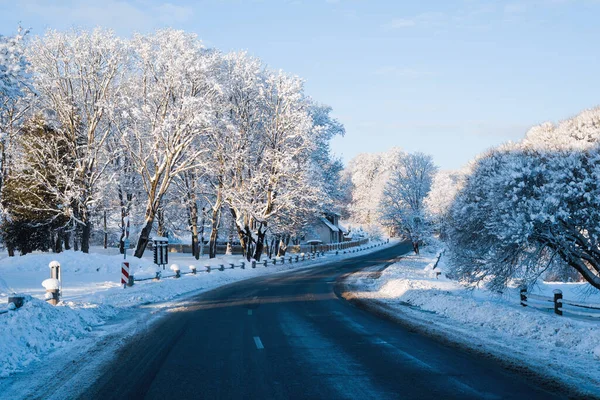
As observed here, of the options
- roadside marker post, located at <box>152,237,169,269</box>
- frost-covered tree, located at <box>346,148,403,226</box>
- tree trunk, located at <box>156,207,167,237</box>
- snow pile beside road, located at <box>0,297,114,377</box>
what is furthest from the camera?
frost-covered tree, located at <box>346,148,403,226</box>

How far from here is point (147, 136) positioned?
Result: 37469 millimetres

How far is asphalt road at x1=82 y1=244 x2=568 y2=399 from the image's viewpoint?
24.7 feet

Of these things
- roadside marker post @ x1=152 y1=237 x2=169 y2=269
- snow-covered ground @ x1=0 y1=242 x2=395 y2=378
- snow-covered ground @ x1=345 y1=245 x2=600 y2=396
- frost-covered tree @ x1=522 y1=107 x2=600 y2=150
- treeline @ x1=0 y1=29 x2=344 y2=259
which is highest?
treeline @ x1=0 y1=29 x2=344 y2=259

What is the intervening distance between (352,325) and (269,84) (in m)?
36.5

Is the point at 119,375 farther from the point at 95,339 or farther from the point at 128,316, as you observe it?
the point at 128,316

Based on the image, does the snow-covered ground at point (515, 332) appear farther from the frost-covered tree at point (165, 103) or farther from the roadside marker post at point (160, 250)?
the frost-covered tree at point (165, 103)

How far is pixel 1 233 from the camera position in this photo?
43469 millimetres

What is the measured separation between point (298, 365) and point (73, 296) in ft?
48.4

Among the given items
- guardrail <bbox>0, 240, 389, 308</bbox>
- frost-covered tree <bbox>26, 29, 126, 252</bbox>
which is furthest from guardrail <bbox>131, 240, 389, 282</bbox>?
frost-covered tree <bbox>26, 29, 126, 252</bbox>

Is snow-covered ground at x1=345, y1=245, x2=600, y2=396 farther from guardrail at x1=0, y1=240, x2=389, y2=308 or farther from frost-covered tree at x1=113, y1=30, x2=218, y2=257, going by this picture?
frost-covered tree at x1=113, y1=30, x2=218, y2=257

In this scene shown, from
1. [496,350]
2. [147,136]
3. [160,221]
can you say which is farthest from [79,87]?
[496,350]

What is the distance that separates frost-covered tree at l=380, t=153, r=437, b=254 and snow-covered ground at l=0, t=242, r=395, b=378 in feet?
95.8

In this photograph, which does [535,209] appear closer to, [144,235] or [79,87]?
[144,235]

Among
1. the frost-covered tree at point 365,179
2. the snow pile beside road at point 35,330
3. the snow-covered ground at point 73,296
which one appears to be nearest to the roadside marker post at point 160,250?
the snow-covered ground at point 73,296
